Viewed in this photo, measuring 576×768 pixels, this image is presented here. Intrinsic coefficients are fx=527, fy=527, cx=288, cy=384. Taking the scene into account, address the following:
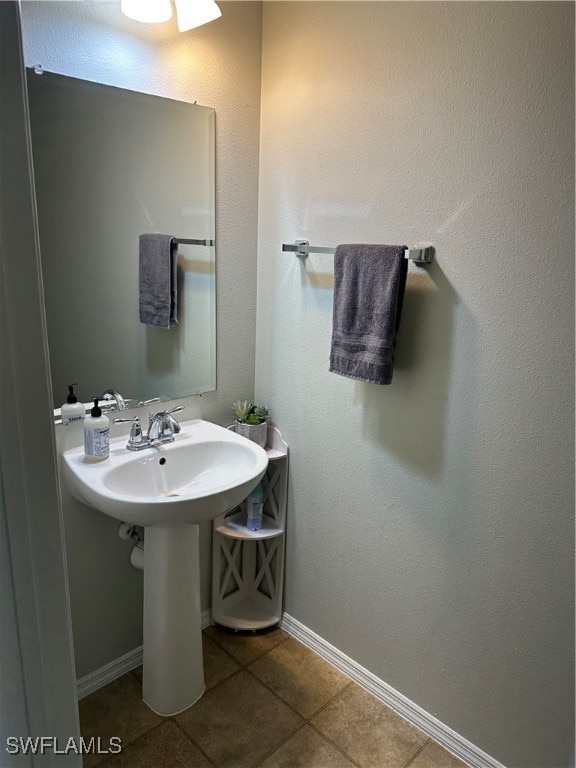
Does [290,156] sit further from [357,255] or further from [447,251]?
[447,251]

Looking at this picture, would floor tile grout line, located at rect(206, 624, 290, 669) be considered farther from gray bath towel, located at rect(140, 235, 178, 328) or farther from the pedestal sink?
gray bath towel, located at rect(140, 235, 178, 328)

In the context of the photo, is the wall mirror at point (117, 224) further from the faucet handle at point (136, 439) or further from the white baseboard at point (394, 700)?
the white baseboard at point (394, 700)

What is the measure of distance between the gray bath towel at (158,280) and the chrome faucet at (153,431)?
0.32 meters

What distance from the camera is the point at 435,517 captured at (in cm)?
158

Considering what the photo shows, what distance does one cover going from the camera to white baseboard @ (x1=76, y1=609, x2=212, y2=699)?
1.79m

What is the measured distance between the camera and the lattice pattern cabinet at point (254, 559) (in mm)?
2037

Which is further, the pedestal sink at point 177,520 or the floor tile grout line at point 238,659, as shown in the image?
the floor tile grout line at point 238,659

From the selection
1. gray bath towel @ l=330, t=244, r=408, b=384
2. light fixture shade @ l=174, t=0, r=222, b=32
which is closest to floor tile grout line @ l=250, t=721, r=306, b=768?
gray bath towel @ l=330, t=244, r=408, b=384

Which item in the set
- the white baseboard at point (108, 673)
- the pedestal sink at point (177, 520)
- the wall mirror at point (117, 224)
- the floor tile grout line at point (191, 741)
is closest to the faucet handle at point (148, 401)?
the wall mirror at point (117, 224)

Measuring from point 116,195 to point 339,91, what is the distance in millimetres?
765

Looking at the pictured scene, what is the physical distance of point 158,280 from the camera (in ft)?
5.78

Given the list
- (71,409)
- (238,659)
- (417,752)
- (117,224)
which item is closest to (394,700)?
(417,752)

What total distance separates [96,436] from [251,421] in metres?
0.60

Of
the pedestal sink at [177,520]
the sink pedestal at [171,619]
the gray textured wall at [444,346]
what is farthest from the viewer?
the sink pedestal at [171,619]
